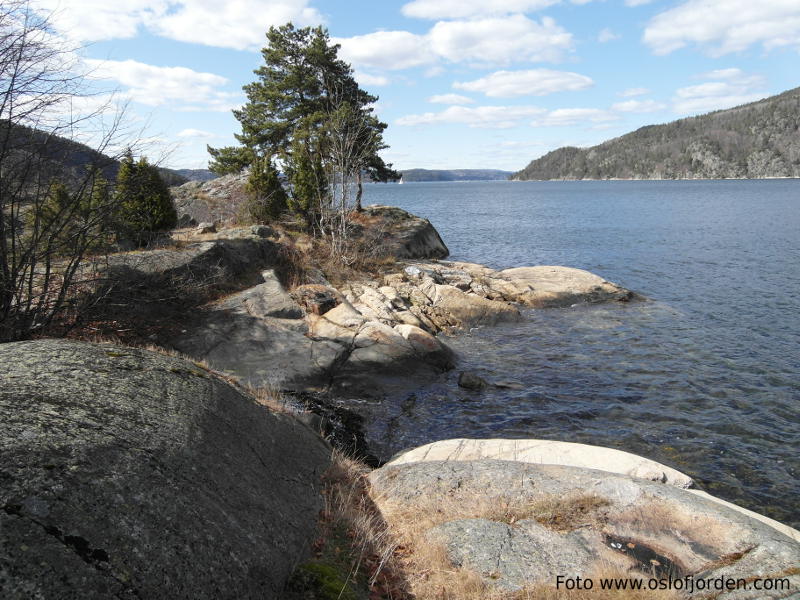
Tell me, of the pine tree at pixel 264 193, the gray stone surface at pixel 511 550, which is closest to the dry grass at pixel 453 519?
the gray stone surface at pixel 511 550

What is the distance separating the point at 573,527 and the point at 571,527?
24mm

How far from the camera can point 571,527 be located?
19.9 ft

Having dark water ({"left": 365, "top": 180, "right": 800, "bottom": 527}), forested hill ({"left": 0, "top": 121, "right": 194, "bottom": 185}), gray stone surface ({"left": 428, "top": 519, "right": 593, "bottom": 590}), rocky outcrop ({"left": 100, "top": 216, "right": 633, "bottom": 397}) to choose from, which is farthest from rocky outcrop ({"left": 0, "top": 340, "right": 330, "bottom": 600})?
rocky outcrop ({"left": 100, "top": 216, "right": 633, "bottom": 397})

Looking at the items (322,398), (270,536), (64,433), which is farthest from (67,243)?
(270,536)

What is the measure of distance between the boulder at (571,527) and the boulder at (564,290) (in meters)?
15.1

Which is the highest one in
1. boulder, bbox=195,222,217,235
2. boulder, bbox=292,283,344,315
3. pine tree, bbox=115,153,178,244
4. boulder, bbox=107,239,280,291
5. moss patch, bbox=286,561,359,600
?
pine tree, bbox=115,153,178,244

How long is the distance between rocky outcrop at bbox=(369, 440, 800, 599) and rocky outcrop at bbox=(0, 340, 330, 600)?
1.77 metres

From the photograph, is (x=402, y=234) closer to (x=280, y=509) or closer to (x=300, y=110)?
(x=300, y=110)

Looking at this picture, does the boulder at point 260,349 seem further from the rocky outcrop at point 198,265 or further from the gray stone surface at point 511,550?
the gray stone surface at point 511,550

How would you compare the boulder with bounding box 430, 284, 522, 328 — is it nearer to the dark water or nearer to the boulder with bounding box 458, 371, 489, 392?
→ the dark water

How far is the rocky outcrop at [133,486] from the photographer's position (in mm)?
2693

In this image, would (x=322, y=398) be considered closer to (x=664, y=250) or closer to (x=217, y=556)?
(x=217, y=556)

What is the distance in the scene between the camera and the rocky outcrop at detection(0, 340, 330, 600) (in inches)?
106

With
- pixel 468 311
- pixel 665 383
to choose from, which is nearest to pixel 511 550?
pixel 665 383
